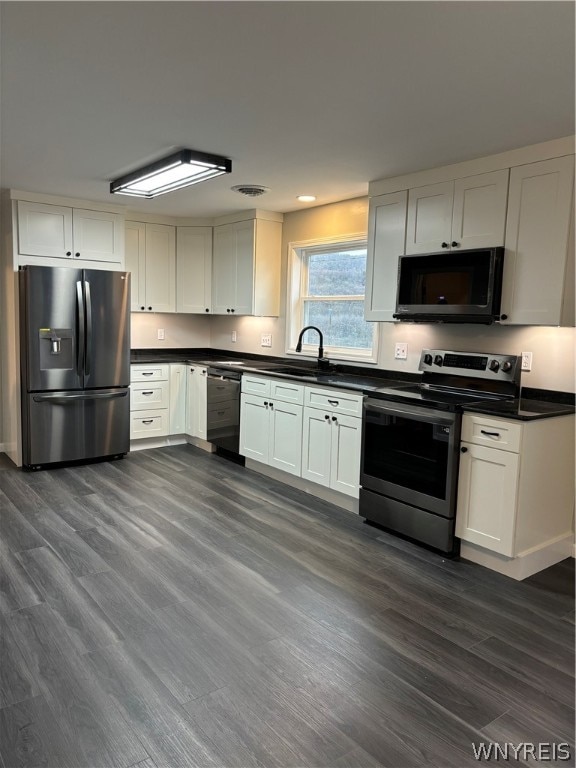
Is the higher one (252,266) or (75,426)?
(252,266)

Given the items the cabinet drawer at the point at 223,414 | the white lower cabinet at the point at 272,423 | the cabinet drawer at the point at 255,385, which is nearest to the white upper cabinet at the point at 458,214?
the white lower cabinet at the point at 272,423

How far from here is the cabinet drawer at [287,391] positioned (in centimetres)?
428

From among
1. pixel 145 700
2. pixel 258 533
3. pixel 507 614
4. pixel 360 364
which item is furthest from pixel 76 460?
pixel 507 614

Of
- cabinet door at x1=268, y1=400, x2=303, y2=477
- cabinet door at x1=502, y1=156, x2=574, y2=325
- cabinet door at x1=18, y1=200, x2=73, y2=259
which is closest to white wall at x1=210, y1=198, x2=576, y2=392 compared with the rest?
cabinet door at x1=502, y1=156, x2=574, y2=325

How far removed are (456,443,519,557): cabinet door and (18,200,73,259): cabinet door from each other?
12.5 feet

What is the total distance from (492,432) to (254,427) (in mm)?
2307

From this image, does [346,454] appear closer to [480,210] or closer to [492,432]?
[492,432]

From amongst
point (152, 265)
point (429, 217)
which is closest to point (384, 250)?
point (429, 217)

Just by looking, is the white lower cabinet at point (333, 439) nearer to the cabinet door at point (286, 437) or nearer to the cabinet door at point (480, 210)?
the cabinet door at point (286, 437)

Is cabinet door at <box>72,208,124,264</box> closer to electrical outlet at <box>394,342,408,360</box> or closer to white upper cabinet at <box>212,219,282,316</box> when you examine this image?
white upper cabinet at <box>212,219,282,316</box>

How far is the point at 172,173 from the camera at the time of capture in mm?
3689

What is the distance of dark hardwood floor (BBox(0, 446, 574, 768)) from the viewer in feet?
5.96

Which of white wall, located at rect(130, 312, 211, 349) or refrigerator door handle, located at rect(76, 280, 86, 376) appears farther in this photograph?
white wall, located at rect(130, 312, 211, 349)

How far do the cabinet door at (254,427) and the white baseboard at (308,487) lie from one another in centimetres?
12
